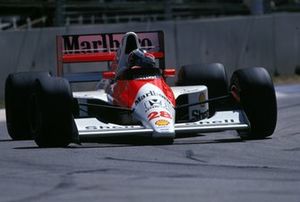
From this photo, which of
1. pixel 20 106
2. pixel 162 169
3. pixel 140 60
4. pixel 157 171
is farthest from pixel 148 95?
pixel 157 171

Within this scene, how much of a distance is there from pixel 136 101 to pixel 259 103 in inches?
60.9

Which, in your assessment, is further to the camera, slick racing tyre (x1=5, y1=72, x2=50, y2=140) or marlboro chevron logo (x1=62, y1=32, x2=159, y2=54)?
marlboro chevron logo (x1=62, y1=32, x2=159, y2=54)

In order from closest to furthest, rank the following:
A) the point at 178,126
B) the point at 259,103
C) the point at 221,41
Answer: the point at 178,126
the point at 259,103
the point at 221,41

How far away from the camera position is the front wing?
11.4 metres

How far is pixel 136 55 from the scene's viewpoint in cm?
1275

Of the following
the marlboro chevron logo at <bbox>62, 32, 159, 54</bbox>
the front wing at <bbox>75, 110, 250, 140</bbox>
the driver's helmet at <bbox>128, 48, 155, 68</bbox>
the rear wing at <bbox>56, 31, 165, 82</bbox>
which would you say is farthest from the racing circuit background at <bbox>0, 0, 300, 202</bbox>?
the marlboro chevron logo at <bbox>62, 32, 159, 54</bbox>

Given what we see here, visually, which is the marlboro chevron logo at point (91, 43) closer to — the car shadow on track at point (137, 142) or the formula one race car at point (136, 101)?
the formula one race car at point (136, 101)

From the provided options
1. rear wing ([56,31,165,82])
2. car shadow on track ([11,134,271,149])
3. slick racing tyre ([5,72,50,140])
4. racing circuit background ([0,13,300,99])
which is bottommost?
racing circuit background ([0,13,300,99])

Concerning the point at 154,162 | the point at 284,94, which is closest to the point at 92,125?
the point at 154,162

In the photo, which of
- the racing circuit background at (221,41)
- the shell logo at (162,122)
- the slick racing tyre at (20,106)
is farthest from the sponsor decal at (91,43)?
the racing circuit background at (221,41)

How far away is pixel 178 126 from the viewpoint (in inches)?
457

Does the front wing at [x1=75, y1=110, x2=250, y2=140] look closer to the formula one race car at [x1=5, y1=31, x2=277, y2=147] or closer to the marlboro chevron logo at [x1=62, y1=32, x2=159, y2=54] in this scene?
the formula one race car at [x1=5, y1=31, x2=277, y2=147]

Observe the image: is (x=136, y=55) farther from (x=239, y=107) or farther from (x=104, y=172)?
(x=104, y=172)

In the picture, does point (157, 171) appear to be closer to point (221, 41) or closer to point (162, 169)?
point (162, 169)
